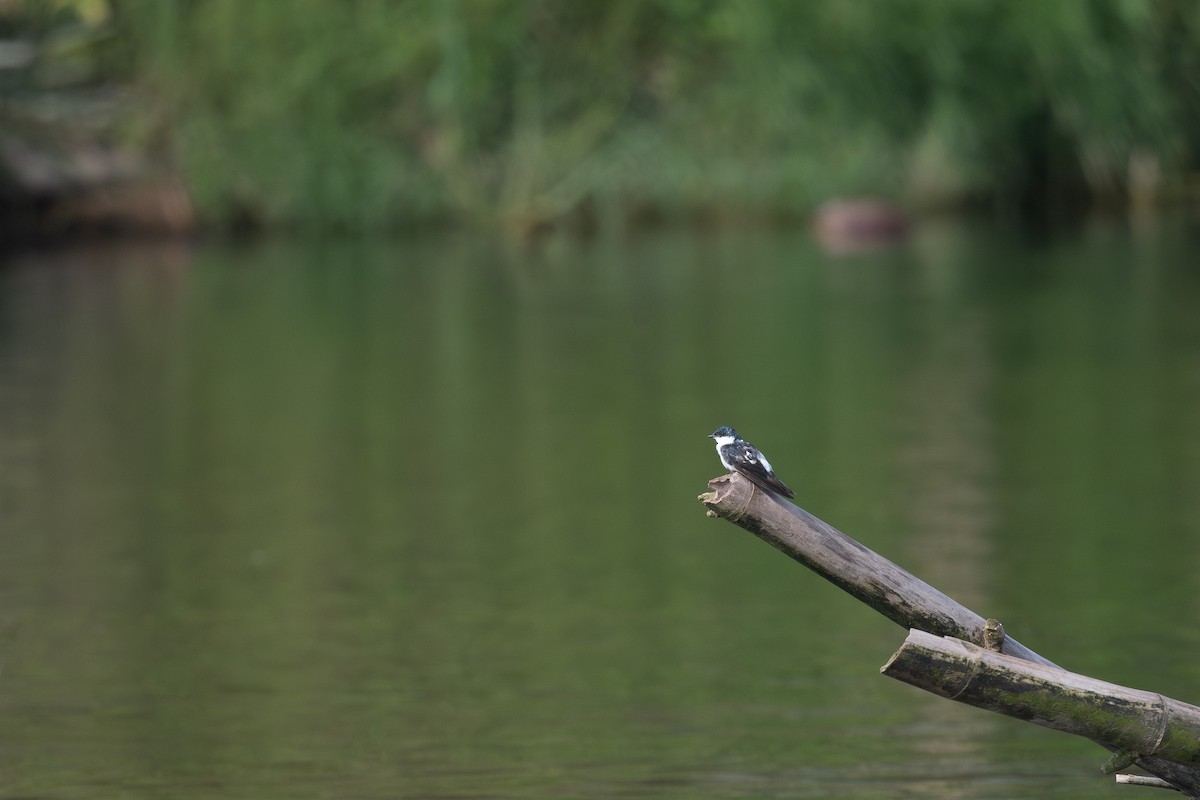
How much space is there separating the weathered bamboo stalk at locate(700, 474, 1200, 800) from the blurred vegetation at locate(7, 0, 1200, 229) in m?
26.1

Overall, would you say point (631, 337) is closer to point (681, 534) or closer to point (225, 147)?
point (681, 534)

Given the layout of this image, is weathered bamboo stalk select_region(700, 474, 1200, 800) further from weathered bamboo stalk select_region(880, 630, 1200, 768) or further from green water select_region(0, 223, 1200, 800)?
green water select_region(0, 223, 1200, 800)

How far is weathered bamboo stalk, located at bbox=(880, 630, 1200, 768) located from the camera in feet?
12.4

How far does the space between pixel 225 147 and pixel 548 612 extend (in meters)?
25.2

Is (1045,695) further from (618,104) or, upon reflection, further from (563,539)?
(618,104)

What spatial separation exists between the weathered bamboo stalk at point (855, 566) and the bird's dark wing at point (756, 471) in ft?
0.06

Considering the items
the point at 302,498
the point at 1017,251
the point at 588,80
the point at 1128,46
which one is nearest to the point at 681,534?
the point at 302,498

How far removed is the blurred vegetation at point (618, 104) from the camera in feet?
98.2

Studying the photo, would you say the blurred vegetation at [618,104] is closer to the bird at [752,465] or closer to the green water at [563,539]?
the green water at [563,539]

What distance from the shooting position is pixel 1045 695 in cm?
383

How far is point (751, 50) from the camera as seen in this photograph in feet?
101

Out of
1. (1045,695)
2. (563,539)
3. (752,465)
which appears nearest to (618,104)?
(563,539)

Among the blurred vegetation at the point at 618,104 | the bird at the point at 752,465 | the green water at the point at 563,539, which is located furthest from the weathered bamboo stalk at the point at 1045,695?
the blurred vegetation at the point at 618,104

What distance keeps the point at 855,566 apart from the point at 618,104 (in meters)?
29.8
